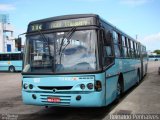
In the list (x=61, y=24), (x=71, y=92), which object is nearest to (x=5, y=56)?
(x=61, y=24)

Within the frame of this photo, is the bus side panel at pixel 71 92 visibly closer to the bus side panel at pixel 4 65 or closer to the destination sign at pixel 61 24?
the destination sign at pixel 61 24

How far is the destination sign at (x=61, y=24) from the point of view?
8.51 meters

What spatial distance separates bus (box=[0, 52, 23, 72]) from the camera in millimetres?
37344

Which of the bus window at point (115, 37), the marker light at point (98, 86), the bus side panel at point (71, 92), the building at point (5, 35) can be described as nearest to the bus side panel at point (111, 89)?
the bus side panel at point (71, 92)

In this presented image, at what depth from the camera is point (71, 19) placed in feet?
28.7

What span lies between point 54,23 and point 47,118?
2.86m

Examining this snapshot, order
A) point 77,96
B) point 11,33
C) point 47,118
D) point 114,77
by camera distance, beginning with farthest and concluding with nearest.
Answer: point 11,33
point 114,77
point 47,118
point 77,96

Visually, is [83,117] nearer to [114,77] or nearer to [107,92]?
[107,92]

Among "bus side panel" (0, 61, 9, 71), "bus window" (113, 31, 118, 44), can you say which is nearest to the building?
"bus side panel" (0, 61, 9, 71)

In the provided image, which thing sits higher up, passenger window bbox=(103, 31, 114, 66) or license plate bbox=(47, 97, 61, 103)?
passenger window bbox=(103, 31, 114, 66)

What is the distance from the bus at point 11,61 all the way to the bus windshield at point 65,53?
95.6 feet

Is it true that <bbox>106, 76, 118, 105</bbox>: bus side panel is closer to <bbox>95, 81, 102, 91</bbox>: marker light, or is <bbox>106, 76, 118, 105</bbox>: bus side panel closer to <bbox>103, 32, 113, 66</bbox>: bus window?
<bbox>103, 32, 113, 66</bbox>: bus window

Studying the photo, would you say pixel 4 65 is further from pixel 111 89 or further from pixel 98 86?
pixel 98 86

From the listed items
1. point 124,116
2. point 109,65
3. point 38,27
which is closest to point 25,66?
point 38,27
